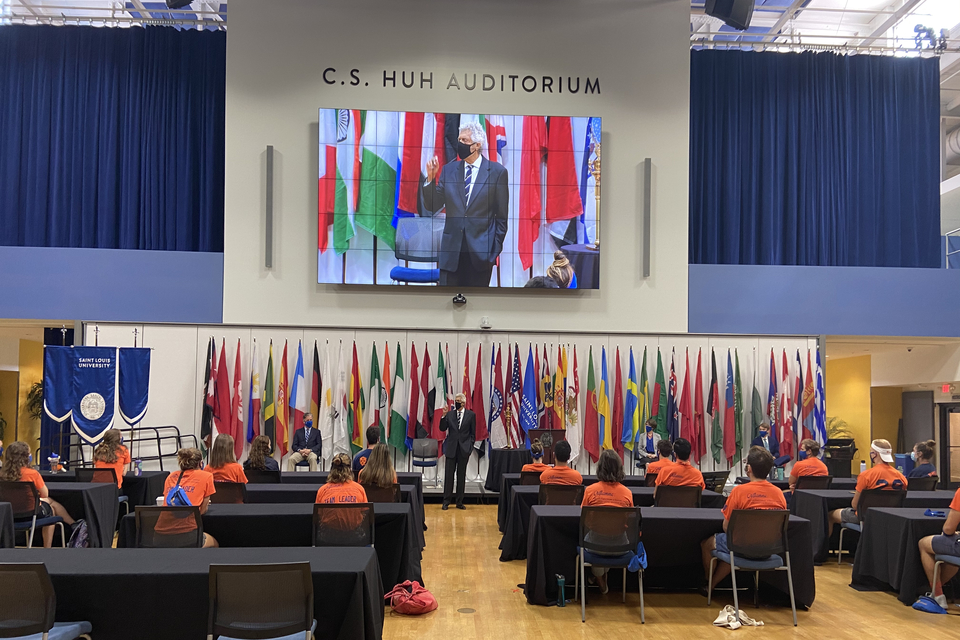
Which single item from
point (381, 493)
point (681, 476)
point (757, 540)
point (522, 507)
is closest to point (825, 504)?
point (681, 476)

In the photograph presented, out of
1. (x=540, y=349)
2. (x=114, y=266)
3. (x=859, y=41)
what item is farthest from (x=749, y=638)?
(x=859, y=41)

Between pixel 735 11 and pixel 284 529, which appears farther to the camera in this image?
pixel 735 11

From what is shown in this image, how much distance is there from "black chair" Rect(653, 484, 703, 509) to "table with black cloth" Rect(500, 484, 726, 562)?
332mm

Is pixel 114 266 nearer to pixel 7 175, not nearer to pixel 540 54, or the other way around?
pixel 7 175

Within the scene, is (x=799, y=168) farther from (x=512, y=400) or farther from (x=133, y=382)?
(x=133, y=382)

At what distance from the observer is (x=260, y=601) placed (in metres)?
3.51

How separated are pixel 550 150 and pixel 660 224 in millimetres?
2164

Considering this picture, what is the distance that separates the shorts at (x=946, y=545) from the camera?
5.64 metres

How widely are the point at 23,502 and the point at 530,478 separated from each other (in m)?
4.50

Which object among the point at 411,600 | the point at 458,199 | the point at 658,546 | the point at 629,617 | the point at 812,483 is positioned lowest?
the point at 629,617

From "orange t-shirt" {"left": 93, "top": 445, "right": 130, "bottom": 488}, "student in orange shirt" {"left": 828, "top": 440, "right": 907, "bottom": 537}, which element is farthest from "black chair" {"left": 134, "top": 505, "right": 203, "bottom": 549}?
"student in orange shirt" {"left": 828, "top": 440, "right": 907, "bottom": 537}

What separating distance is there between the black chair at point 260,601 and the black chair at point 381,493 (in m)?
2.82

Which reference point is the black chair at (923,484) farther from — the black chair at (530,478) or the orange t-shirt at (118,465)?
the orange t-shirt at (118,465)

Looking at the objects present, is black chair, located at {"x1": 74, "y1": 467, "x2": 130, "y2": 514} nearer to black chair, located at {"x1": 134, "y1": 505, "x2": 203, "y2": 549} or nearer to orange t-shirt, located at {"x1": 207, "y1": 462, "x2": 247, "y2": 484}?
orange t-shirt, located at {"x1": 207, "y1": 462, "x2": 247, "y2": 484}
